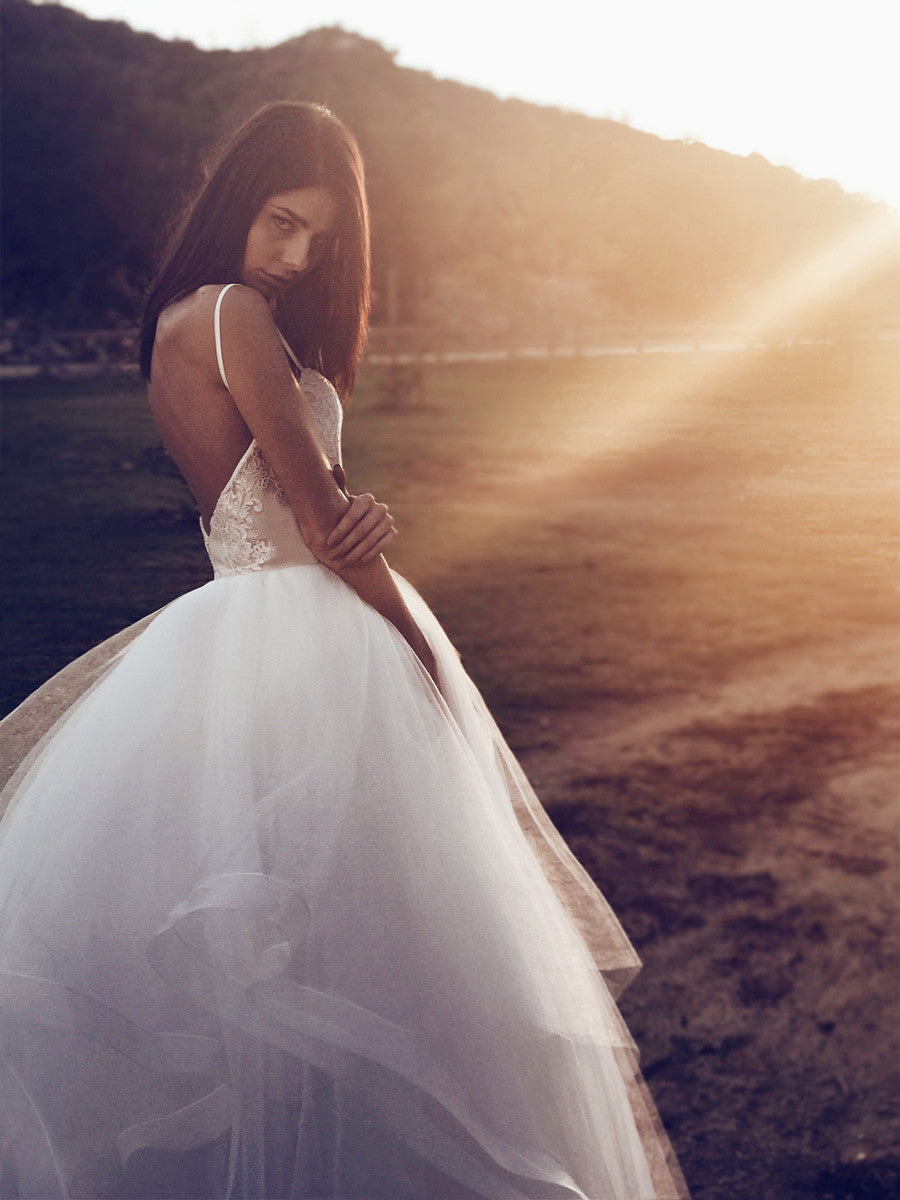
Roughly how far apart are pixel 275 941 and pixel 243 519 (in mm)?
522

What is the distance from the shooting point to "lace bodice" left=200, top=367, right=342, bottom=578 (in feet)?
4.05

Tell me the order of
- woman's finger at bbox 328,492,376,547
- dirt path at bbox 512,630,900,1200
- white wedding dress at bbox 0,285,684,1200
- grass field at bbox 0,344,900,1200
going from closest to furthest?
1. white wedding dress at bbox 0,285,684,1200
2. woman's finger at bbox 328,492,376,547
3. grass field at bbox 0,344,900,1200
4. dirt path at bbox 512,630,900,1200

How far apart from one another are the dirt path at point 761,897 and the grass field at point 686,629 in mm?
14

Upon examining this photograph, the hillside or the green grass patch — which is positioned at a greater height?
the hillside

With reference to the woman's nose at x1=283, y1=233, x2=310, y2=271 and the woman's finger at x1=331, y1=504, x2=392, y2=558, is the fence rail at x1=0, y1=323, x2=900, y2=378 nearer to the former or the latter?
the woman's nose at x1=283, y1=233, x2=310, y2=271

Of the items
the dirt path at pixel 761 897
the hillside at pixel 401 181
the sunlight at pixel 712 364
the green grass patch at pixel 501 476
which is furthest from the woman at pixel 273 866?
the dirt path at pixel 761 897

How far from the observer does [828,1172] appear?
337 cm

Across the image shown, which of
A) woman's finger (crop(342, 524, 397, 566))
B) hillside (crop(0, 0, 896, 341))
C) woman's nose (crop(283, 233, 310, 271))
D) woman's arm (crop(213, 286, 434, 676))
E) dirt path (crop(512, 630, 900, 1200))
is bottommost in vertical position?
dirt path (crop(512, 630, 900, 1200))

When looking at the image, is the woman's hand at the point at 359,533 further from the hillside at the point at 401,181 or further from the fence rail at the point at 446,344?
the hillside at the point at 401,181

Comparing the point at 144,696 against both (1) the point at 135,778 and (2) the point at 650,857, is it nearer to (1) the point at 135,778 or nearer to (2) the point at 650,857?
(1) the point at 135,778

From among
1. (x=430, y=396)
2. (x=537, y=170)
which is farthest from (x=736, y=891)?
(x=537, y=170)

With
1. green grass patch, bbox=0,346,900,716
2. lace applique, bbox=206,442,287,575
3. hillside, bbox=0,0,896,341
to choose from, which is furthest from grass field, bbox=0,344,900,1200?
lace applique, bbox=206,442,287,575

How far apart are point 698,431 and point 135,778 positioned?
5.74 ft

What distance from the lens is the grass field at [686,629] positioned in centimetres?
221
